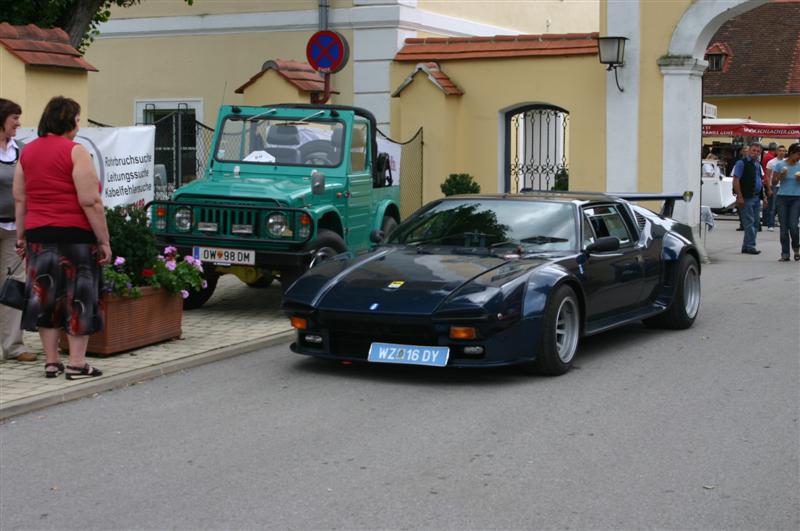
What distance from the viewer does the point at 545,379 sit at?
8.70 metres

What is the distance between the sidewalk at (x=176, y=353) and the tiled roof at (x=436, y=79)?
8.12m

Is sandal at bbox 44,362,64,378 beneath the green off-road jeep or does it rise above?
beneath

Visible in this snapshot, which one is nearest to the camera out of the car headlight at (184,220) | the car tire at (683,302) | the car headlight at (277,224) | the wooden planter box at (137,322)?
the wooden planter box at (137,322)

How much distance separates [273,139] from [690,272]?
14.9 feet

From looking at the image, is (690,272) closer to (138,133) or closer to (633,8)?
(138,133)

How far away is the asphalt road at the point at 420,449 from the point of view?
18.1ft

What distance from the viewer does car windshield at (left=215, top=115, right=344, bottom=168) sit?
12727 millimetres

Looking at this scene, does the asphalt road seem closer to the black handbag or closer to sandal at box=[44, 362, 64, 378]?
sandal at box=[44, 362, 64, 378]

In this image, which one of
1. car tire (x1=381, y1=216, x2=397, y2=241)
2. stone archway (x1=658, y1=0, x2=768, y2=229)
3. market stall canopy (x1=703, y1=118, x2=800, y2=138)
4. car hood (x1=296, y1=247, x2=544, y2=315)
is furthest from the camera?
market stall canopy (x1=703, y1=118, x2=800, y2=138)

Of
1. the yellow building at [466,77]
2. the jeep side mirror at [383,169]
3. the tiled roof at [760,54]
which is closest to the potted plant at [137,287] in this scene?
the jeep side mirror at [383,169]

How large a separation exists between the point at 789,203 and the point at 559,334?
10278mm

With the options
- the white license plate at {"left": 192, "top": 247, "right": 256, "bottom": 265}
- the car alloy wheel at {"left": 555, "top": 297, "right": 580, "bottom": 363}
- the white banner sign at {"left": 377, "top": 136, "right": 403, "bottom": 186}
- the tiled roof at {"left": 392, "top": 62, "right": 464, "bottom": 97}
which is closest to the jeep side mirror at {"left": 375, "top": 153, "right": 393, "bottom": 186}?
the white license plate at {"left": 192, "top": 247, "right": 256, "bottom": 265}

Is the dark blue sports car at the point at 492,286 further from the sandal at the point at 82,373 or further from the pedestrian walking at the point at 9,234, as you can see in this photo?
the pedestrian walking at the point at 9,234

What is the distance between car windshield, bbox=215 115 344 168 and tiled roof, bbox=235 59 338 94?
6.36 metres
